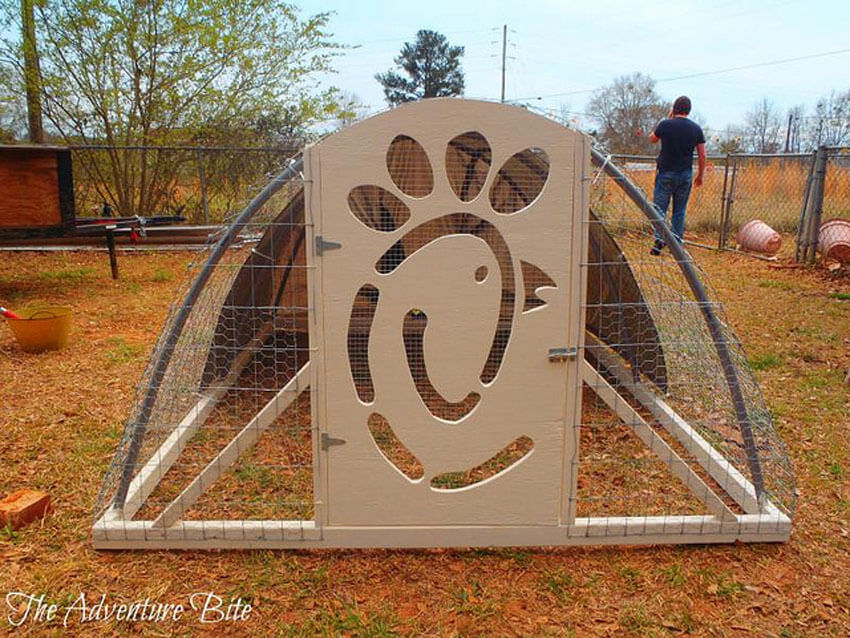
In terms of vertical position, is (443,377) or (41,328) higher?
(443,377)

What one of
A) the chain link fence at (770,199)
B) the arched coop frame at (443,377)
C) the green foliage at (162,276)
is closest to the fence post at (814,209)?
the chain link fence at (770,199)

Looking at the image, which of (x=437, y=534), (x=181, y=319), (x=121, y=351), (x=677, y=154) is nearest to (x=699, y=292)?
(x=437, y=534)

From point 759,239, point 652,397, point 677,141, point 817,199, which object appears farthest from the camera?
point 759,239

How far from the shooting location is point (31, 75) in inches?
420

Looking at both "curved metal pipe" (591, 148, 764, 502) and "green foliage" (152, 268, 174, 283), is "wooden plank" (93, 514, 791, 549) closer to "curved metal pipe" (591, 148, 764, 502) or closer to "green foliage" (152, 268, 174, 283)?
"curved metal pipe" (591, 148, 764, 502)

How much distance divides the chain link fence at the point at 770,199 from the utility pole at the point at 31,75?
9.87 m

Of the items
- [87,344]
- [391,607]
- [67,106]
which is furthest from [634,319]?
[67,106]

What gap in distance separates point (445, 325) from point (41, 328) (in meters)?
4.17

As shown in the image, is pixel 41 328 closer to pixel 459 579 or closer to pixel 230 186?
pixel 459 579

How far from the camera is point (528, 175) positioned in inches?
133

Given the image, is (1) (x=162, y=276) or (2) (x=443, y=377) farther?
(1) (x=162, y=276)

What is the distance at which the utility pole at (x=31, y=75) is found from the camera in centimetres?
1036

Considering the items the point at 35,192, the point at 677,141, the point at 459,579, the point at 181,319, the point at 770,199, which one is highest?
the point at 677,141

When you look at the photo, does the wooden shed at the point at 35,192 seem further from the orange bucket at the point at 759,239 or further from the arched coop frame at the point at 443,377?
the orange bucket at the point at 759,239
